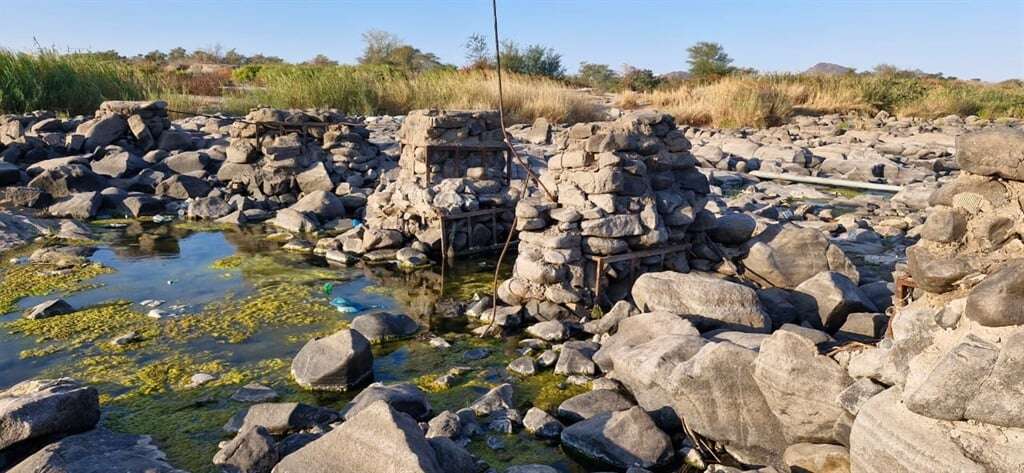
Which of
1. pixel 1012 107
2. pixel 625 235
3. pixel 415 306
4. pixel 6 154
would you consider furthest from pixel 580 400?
pixel 1012 107

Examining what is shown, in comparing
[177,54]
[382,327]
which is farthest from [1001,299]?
[177,54]

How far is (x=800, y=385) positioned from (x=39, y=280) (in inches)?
314

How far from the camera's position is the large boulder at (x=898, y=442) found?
3.28 m

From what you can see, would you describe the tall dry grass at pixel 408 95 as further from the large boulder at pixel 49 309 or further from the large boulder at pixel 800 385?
the large boulder at pixel 800 385

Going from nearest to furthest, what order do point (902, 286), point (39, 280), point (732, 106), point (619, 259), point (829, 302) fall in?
point (902, 286)
point (829, 302)
point (619, 259)
point (39, 280)
point (732, 106)

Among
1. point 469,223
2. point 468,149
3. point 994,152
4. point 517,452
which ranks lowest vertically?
point 517,452

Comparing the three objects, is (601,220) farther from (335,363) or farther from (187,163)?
(187,163)

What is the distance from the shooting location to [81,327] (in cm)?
698

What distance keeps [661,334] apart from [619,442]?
1.48 meters

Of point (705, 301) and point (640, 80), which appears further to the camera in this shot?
point (640, 80)

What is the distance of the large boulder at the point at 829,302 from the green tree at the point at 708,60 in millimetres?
32497

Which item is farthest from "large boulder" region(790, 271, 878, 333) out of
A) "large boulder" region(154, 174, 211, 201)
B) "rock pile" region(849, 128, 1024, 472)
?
"large boulder" region(154, 174, 211, 201)

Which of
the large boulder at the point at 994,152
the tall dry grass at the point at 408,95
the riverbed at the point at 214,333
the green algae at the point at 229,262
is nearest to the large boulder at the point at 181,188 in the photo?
the riverbed at the point at 214,333

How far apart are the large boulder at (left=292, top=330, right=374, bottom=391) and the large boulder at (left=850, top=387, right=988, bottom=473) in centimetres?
345
